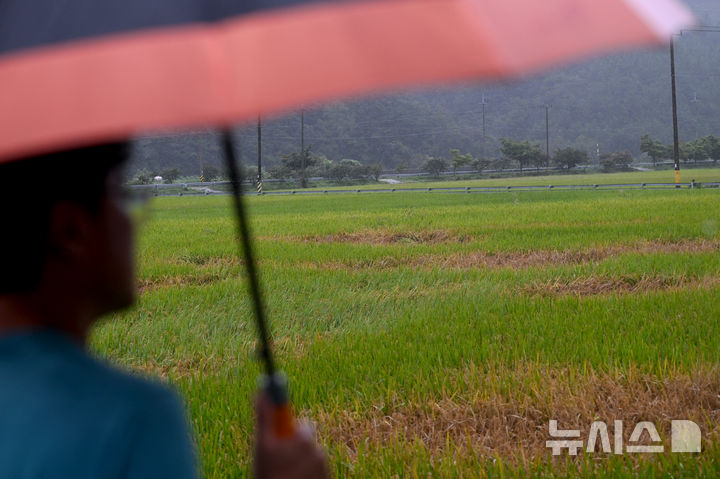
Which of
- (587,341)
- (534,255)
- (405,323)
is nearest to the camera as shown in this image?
(587,341)

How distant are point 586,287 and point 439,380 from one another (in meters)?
3.10

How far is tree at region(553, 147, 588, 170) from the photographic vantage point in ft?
234

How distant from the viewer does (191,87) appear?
706mm

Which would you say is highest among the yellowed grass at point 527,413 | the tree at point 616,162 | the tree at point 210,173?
the tree at point 210,173

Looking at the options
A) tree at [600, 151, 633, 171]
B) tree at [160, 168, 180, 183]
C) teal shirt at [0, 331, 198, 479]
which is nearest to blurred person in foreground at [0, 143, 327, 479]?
teal shirt at [0, 331, 198, 479]

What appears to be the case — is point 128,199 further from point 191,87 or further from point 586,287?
point 586,287

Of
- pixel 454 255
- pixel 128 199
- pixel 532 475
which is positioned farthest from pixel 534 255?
pixel 128 199

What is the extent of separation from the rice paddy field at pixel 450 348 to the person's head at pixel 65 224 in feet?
5.14

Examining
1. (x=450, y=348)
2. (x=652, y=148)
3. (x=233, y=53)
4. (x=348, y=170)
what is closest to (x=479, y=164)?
(x=348, y=170)

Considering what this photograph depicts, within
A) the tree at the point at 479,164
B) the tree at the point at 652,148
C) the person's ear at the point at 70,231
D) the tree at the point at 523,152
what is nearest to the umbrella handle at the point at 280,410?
the person's ear at the point at 70,231

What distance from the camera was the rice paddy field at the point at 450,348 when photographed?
278 centimetres

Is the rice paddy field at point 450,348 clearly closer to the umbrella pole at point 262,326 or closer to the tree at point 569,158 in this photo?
the umbrella pole at point 262,326

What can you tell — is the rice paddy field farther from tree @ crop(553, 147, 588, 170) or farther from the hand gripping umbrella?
tree @ crop(553, 147, 588, 170)

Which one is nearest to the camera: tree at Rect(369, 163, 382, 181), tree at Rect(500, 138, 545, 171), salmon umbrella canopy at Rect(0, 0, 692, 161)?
salmon umbrella canopy at Rect(0, 0, 692, 161)
